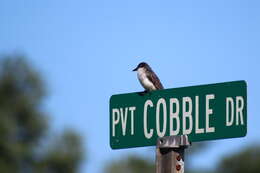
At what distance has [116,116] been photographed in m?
8.53

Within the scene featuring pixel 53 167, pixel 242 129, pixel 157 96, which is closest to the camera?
pixel 242 129

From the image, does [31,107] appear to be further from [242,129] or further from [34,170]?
[242,129]

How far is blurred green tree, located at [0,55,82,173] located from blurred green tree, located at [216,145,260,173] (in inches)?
662

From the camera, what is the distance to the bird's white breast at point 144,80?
12.0m

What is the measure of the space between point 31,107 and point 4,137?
8.24 ft

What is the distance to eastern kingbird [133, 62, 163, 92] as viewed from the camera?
12.0 meters

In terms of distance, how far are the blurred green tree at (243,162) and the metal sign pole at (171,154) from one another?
160ft

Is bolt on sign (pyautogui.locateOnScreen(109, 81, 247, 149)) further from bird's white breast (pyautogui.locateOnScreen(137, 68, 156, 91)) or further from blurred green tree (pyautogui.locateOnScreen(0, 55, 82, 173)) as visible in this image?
blurred green tree (pyautogui.locateOnScreen(0, 55, 82, 173))

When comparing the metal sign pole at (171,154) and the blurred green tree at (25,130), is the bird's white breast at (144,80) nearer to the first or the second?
the metal sign pole at (171,154)

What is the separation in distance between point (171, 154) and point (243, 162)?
171ft

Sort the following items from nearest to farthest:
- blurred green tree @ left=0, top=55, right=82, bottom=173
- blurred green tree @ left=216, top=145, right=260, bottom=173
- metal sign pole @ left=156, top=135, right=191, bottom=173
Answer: metal sign pole @ left=156, top=135, right=191, bottom=173 < blurred green tree @ left=0, top=55, right=82, bottom=173 < blurred green tree @ left=216, top=145, right=260, bottom=173

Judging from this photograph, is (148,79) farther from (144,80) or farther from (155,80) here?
(144,80)

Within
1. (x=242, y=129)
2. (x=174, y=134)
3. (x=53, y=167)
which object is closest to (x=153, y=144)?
(x=174, y=134)

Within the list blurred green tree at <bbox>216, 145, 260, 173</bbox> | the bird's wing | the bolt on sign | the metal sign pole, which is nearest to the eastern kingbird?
the bird's wing
